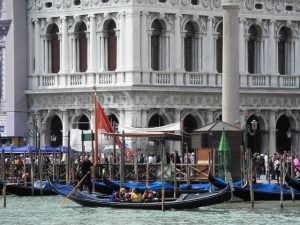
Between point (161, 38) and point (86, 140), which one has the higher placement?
point (161, 38)

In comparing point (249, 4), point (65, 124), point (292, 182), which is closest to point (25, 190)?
point (65, 124)

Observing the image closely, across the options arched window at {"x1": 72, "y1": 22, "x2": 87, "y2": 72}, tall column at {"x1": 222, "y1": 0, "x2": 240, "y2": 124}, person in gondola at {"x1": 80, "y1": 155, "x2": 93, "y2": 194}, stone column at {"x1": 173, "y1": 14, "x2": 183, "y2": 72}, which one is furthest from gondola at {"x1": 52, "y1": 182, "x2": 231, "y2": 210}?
arched window at {"x1": 72, "y1": 22, "x2": 87, "y2": 72}

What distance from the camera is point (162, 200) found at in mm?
46500

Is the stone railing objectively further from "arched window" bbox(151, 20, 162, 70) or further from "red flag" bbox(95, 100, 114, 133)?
"red flag" bbox(95, 100, 114, 133)

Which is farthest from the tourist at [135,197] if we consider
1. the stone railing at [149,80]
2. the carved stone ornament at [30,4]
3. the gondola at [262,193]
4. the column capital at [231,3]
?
the carved stone ornament at [30,4]

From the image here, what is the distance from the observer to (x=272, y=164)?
58094 mm

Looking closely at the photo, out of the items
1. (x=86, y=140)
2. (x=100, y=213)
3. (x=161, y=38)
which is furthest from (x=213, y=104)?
(x=100, y=213)

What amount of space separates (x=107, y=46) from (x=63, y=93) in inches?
94.9

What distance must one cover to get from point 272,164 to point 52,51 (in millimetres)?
10066

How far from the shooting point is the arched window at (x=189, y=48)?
62.3 meters

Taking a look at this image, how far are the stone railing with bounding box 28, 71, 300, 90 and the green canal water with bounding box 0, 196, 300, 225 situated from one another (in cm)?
1113

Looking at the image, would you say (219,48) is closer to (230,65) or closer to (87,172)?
(230,65)

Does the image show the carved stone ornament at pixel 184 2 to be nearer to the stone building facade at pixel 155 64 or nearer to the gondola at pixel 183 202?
the stone building facade at pixel 155 64

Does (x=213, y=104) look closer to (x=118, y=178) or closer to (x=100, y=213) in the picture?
(x=118, y=178)
